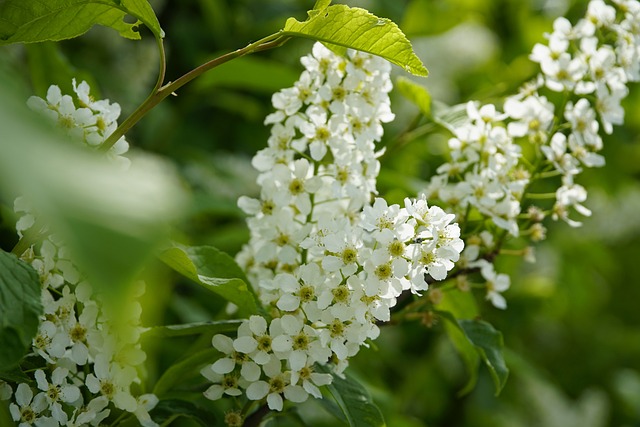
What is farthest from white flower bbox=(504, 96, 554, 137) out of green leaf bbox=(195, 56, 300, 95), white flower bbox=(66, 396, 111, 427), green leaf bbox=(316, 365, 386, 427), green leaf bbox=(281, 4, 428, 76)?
green leaf bbox=(195, 56, 300, 95)

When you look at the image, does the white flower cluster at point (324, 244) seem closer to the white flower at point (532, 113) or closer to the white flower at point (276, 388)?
the white flower at point (276, 388)

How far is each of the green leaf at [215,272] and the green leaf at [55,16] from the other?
24 cm

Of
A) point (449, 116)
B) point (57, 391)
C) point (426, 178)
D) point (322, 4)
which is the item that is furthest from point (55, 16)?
point (426, 178)

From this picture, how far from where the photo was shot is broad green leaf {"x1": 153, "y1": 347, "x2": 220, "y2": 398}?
1.05 meters

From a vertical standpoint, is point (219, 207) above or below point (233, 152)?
above

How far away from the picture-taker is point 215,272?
1047 mm

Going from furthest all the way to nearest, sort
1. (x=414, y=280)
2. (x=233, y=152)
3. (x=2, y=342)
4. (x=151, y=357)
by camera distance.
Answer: (x=233, y=152), (x=151, y=357), (x=414, y=280), (x=2, y=342)

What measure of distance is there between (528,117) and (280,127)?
38 cm

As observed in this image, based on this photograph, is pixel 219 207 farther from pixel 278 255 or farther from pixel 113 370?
pixel 113 370

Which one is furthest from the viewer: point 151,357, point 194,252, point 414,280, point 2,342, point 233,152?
point 233,152

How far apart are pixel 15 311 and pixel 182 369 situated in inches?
13.3

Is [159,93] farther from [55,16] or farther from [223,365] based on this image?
[223,365]

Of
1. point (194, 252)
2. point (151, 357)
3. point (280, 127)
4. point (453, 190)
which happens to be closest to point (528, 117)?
point (453, 190)

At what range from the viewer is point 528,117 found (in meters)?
1.25
